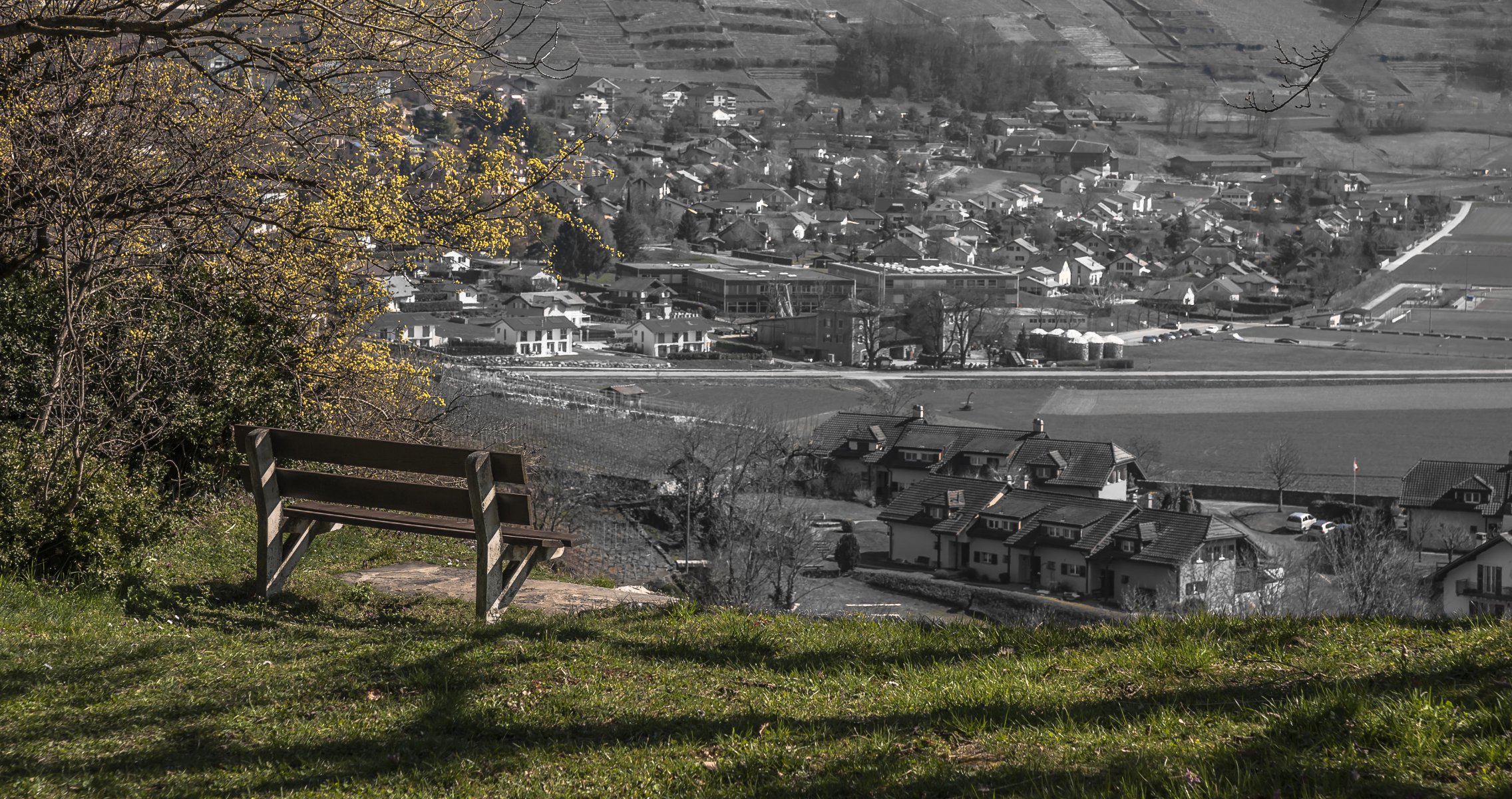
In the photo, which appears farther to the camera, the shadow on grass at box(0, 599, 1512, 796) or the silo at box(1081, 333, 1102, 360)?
the silo at box(1081, 333, 1102, 360)

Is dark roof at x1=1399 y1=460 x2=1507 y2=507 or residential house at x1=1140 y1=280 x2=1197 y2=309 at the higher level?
residential house at x1=1140 y1=280 x2=1197 y2=309

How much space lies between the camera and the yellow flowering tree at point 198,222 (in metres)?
4.42

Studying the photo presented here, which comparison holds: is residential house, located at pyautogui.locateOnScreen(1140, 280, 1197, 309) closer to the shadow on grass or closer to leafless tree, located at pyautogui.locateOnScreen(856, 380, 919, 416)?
leafless tree, located at pyautogui.locateOnScreen(856, 380, 919, 416)

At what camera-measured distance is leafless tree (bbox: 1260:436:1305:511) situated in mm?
19641

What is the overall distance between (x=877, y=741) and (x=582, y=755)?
0.55 meters

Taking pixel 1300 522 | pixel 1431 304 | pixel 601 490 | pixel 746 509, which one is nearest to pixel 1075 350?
pixel 1300 522

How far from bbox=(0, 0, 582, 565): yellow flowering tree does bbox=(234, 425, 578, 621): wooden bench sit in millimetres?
538

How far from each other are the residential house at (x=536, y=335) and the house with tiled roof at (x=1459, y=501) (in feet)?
64.0

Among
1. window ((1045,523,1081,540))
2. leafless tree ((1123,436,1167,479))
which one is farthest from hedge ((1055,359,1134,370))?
window ((1045,523,1081,540))

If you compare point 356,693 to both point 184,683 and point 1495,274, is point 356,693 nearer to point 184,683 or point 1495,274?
point 184,683

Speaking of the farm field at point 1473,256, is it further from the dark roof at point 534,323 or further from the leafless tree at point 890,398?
the dark roof at point 534,323

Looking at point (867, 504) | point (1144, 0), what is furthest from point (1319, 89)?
point (867, 504)

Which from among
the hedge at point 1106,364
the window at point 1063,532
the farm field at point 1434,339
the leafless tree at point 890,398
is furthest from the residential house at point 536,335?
the farm field at point 1434,339

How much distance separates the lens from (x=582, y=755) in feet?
7.98
